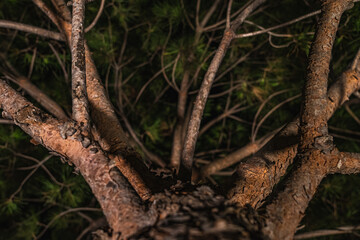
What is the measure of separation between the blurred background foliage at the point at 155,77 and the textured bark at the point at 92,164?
0.66m

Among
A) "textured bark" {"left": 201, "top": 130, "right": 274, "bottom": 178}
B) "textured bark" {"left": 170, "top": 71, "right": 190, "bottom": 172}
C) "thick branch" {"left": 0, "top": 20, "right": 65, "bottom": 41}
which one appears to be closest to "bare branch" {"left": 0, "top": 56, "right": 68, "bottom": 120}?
"thick branch" {"left": 0, "top": 20, "right": 65, "bottom": 41}

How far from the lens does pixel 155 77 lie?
1339 mm

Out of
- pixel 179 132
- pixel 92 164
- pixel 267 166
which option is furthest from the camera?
pixel 179 132

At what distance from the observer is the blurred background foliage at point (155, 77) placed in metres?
1.16

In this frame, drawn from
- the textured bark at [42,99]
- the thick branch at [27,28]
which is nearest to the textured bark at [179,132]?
the textured bark at [42,99]

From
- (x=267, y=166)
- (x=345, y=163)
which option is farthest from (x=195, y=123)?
(x=345, y=163)

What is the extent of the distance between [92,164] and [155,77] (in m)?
0.96

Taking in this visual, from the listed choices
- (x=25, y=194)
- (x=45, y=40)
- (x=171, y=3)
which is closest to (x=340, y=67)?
(x=171, y=3)

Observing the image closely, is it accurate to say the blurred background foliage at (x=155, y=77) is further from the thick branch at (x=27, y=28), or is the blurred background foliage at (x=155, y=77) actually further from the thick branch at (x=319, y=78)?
the thick branch at (x=319, y=78)

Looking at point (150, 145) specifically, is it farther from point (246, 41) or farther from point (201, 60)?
point (246, 41)

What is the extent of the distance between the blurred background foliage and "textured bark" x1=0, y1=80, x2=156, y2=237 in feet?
2.16

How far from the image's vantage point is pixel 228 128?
1.53m

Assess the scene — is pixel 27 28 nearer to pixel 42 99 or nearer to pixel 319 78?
pixel 42 99

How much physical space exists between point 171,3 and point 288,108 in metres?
0.77
